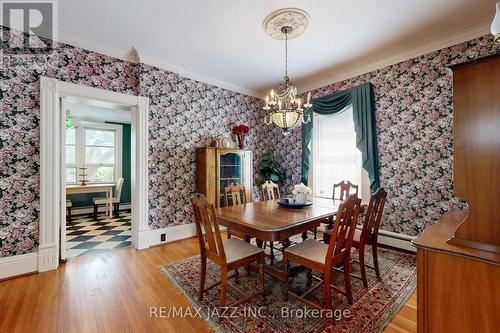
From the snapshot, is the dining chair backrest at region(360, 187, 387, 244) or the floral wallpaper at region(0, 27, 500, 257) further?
the floral wallpaper at region(0, 27, 500, 257)

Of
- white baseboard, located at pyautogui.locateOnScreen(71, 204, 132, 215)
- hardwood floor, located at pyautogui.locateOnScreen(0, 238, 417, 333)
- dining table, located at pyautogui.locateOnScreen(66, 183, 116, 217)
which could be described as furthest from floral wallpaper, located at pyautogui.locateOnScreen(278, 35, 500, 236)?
white baseboard, located at pyautogui.locateOnScreen(71, 204, 132, 215)

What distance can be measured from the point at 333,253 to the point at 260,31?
2534 millimetres

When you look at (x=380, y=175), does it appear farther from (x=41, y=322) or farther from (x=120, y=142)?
(x=120, y=142)

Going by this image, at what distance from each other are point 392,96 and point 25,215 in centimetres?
493

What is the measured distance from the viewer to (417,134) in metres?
3.05

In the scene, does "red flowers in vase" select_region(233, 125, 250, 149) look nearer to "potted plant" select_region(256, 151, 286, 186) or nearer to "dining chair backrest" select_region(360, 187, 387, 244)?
"potted plant" select_region(256, 151, 286, 186)

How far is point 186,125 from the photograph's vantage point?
3.78 m

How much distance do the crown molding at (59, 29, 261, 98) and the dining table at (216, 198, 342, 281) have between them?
8.12 ft

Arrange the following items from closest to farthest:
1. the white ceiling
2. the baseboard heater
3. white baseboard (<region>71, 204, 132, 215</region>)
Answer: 1. the white ceiling
2. the baseboard heater
3. white baseboard (<region>71, 204, 132, 215</region>)

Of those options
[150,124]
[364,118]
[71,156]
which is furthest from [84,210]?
[364,118]

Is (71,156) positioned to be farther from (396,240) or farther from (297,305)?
(396,240)

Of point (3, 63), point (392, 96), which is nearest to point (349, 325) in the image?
point (392, 96)

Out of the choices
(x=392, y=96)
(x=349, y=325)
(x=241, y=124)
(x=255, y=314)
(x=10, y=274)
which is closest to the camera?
(x=349, y=325)

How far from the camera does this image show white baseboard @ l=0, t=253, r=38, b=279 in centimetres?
239
